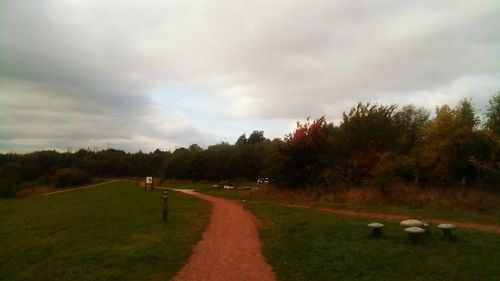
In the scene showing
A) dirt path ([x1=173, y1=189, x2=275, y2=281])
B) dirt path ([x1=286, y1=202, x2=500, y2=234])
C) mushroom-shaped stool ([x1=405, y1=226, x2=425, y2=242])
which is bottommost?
dirt path ([x1=173, y1=189, x2=275, y2=281])

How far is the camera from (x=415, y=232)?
12.1 meters

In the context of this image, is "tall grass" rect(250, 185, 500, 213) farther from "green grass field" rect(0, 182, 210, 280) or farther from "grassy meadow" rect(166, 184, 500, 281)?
"green grass field" rect(0, 182, 210, 280)

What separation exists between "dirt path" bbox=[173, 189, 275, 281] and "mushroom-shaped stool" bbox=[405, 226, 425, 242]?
4.33 meters

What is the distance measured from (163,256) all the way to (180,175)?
76.2 meters

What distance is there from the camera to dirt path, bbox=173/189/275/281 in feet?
31.9

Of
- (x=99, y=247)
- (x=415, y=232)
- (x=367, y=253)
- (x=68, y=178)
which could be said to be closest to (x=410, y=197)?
(x=415, y=232)

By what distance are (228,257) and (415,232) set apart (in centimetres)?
531

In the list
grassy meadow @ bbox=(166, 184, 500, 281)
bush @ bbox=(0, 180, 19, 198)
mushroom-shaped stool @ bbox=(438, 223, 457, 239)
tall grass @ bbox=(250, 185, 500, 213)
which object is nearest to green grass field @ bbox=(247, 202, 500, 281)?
grassy meadow @ bbox=(166, 184, 500, 281)

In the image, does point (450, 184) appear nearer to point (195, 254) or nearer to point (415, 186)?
point (415, 186)

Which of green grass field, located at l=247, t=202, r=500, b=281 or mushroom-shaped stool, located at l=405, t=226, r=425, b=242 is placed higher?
mushroom-shaped stool, located at l=405, t=226, r=425, b=242

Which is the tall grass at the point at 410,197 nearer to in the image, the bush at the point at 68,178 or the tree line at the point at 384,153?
the tree line at the point at 384,153

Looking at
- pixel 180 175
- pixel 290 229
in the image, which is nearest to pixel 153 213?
pixel 290 229

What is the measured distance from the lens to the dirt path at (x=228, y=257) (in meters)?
9.71

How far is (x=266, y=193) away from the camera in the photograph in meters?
34.6
